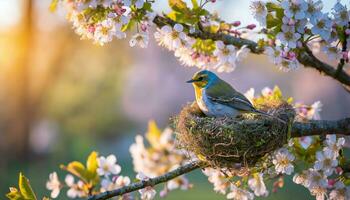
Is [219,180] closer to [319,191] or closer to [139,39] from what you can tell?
[319,191]

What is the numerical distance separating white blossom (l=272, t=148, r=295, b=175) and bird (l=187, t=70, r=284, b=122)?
0.25 meters

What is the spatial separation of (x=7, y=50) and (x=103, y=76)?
12.9ft

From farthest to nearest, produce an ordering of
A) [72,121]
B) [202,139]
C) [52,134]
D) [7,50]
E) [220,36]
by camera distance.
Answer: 1. [72,121]
2. [52,134]
3. [7,50]
4. [220,36]
5. [202,139]

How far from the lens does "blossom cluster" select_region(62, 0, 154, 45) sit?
232 centimetres

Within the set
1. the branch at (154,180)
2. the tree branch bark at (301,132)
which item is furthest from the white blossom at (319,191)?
the branch at (154,180)

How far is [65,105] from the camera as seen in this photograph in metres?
15.6

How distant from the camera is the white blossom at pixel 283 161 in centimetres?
237

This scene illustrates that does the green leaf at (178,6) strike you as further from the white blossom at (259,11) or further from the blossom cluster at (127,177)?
the blossom cluster at (127,177)

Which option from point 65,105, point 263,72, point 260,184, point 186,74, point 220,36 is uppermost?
point 65,105

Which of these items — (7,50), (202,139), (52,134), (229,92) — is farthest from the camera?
(52,134)

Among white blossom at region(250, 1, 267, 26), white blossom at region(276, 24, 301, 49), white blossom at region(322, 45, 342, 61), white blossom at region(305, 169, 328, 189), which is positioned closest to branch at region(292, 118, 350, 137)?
white blossom at region(305, 169, 328, 189)

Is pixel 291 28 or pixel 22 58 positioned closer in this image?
pixel 291 28

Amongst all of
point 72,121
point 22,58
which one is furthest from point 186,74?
point 22,58

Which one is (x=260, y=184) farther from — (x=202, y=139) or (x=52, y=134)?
(x=52, y=134)
